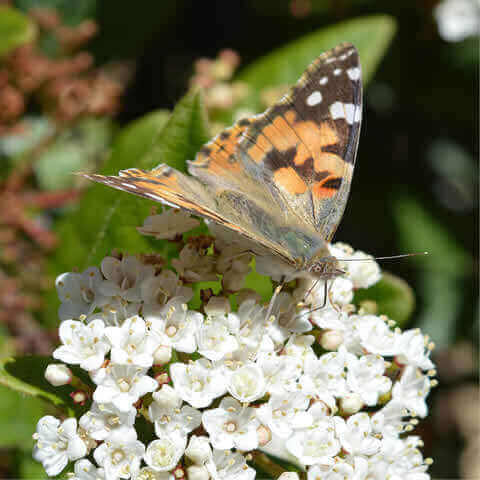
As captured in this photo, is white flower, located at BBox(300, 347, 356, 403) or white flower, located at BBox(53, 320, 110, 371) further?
white flower, located at BBox(300, 347, 356, 403)

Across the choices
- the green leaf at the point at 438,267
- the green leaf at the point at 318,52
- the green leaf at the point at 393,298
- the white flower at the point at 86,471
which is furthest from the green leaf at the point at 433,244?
the white flower at the point at 86,471

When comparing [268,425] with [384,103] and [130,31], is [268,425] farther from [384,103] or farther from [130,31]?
[130,31]

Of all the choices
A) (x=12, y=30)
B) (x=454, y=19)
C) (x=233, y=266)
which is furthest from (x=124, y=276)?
(x=454, y=19)

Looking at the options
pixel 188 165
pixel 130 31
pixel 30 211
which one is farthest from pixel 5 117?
pixel 188 165

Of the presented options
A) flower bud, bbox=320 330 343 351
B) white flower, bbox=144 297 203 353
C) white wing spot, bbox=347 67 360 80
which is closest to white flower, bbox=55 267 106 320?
white flower, bbox=144 297 203 353

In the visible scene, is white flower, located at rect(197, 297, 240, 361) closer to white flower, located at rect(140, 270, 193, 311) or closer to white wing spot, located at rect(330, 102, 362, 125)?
white flower, located at rect(140, 270, 193, 311)

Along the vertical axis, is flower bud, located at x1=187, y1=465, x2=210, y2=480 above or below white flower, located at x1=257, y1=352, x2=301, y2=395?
below

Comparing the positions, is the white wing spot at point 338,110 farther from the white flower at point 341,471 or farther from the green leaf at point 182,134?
the white flower at point 341,471
